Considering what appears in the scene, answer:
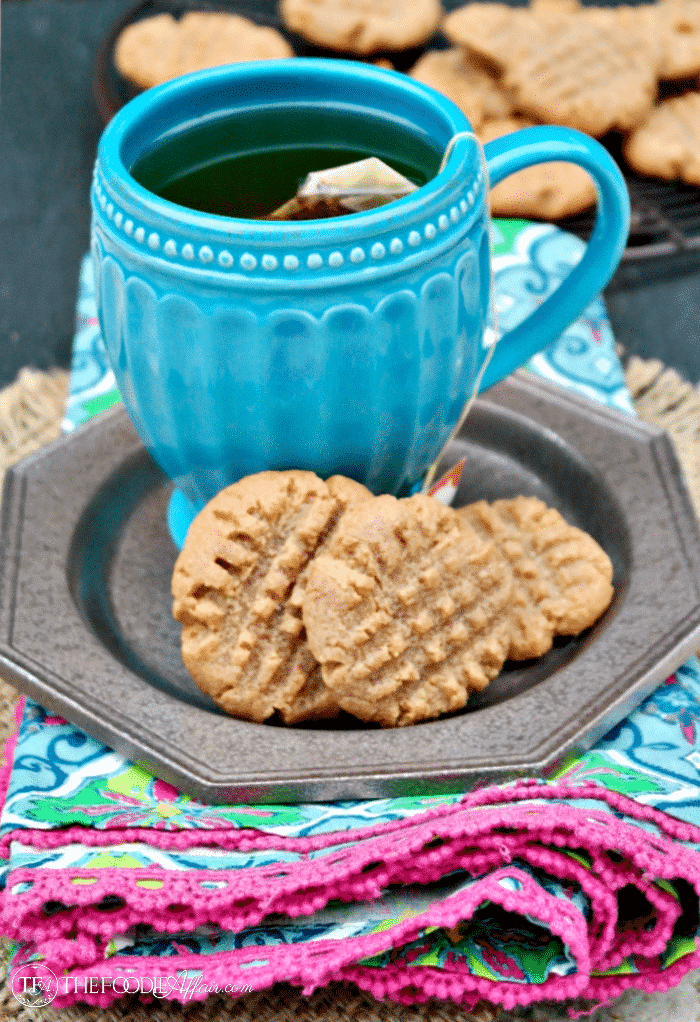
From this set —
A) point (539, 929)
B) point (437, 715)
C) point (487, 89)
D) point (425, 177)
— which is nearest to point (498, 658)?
point (437, 715)

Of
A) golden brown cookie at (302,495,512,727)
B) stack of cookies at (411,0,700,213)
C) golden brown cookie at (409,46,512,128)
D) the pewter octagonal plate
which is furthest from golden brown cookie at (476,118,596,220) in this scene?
golden brown cookie at (302,495,512,727)

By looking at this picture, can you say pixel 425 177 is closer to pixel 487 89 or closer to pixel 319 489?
pixel 319 489

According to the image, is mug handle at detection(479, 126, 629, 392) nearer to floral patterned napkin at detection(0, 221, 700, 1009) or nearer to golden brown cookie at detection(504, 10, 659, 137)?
floral patterned napkin at detection(0, 221, 700, 1009)

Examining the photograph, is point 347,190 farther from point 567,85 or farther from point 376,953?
point 567,85

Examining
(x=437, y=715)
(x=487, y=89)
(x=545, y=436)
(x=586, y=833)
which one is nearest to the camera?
(x=586, y=833)

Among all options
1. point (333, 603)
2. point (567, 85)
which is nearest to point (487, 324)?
point (333, 603)

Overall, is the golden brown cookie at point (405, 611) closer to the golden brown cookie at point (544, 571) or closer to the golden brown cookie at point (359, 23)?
the golden brown cookie at point (544, 571)
